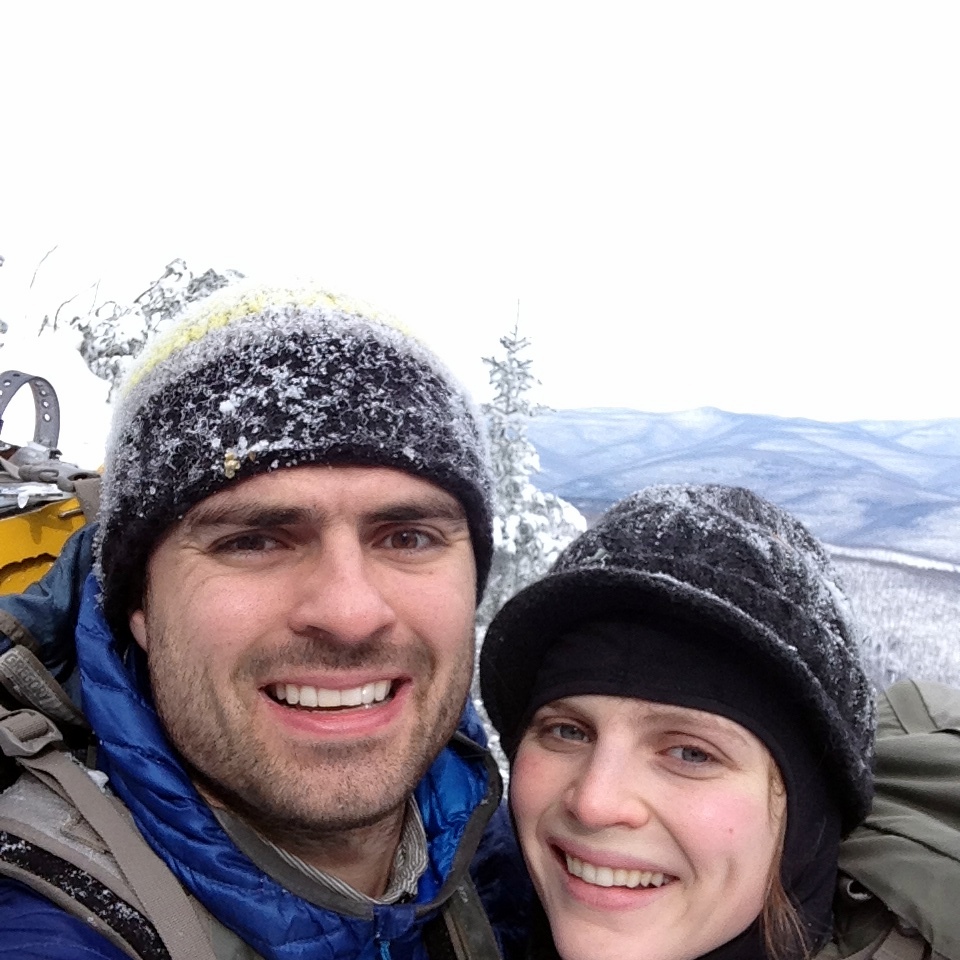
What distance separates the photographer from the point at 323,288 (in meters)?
2.10

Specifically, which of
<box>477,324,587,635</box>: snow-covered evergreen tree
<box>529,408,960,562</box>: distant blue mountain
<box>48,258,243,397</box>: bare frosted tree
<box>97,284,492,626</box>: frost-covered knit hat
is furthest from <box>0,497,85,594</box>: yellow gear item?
<box>48,258,243,397</box>: bare frosted tree

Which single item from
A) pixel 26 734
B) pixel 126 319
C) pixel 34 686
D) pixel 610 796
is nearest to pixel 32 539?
pixel 34 686

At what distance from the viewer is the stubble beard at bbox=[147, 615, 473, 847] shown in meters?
1.84

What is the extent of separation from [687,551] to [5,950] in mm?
1435

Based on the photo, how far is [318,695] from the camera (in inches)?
74.2

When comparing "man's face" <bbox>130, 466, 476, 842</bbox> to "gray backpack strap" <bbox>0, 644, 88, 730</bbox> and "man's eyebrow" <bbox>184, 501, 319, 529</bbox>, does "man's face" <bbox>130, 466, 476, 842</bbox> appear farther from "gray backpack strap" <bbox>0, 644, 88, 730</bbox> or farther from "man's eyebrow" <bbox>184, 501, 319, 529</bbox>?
"gray backpack strap" <bbox>0, 644, 88, 730</bbox>

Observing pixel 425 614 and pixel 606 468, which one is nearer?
pixel 425 614

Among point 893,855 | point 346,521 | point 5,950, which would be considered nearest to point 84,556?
point 346,521

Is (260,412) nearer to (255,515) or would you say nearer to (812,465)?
(255,515)

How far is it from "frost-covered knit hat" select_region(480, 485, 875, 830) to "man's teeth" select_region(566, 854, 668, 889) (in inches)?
15.1

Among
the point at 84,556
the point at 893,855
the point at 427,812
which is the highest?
the point at 84,556

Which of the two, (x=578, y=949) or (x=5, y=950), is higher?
(x=5, y=950)

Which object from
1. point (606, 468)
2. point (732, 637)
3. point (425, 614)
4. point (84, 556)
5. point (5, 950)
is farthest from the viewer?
point (606, 468)

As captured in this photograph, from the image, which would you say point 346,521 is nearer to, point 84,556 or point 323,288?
point 323,288
